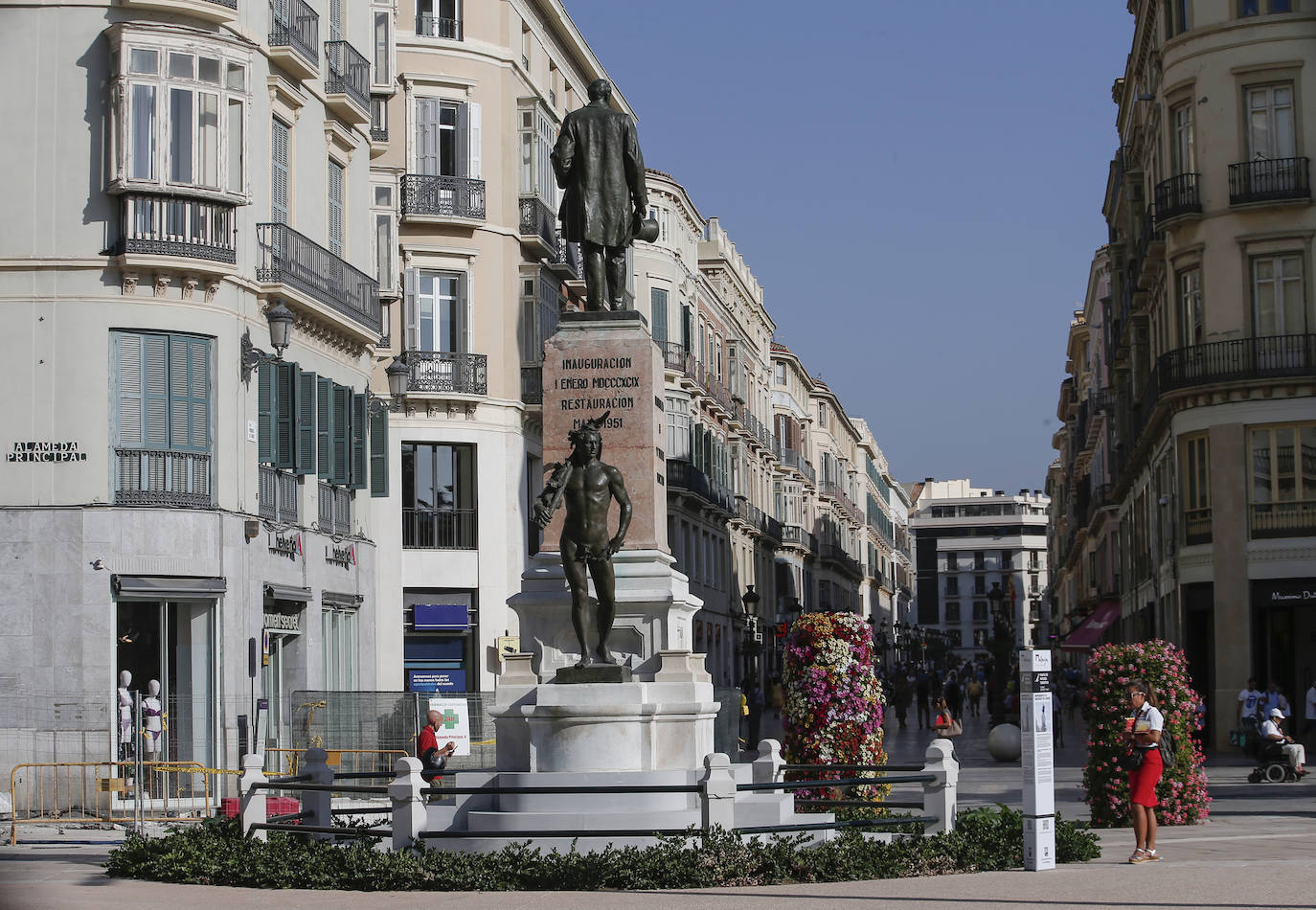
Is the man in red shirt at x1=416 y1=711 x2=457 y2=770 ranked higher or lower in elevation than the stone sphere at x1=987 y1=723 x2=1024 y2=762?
higher

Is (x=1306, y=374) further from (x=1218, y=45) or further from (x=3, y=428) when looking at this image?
(x=3, y=428)

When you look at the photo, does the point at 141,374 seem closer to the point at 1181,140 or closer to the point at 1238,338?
the point at 1238,338

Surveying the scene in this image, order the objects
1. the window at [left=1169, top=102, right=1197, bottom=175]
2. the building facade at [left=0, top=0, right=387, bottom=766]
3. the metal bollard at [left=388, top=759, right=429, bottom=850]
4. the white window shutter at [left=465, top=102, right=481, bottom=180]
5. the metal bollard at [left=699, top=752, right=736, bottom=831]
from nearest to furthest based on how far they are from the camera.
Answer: the metal bollard at [left=699, top=752, right=736, bottom=831]
the metal bollard at [left=388, top=759, right=429, bottom=850]
the building facade at [left=0, top=0, right=387, bottom=766]
the window at [left=1169, top=102, right=1197, bottom=175]
the white window shutter at [left=465, top=102, right=481, bottom=180]

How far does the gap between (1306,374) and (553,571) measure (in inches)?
1032

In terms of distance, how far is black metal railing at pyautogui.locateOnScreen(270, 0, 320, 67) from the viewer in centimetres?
3091

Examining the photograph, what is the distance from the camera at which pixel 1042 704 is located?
1552 centimetres

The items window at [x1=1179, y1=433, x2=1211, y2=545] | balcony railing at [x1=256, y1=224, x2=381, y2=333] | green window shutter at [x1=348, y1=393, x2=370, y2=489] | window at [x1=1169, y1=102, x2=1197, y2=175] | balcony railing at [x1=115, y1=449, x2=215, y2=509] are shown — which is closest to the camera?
balcony railing at [x1=115, y1=449, x2=215, y2=509]

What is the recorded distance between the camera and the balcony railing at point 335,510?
33.4m

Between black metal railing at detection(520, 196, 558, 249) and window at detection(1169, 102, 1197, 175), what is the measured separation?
45.6 ft

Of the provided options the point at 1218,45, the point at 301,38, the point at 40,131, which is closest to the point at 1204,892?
the point at 40,131

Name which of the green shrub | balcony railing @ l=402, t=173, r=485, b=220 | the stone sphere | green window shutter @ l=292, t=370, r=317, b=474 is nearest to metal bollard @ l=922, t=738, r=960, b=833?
the green shrub

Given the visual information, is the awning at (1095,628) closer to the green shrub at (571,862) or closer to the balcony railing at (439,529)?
the balcony railing at (439,529)

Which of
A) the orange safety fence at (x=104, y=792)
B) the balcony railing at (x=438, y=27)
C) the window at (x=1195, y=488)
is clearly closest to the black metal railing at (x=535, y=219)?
the balcony railing at (x=438, y=27)

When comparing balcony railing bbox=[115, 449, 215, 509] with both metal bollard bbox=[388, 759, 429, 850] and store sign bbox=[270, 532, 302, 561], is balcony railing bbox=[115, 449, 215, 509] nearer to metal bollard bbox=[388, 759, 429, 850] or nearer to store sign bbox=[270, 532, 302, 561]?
store sign bbox=[270, 532, 302, 561]
